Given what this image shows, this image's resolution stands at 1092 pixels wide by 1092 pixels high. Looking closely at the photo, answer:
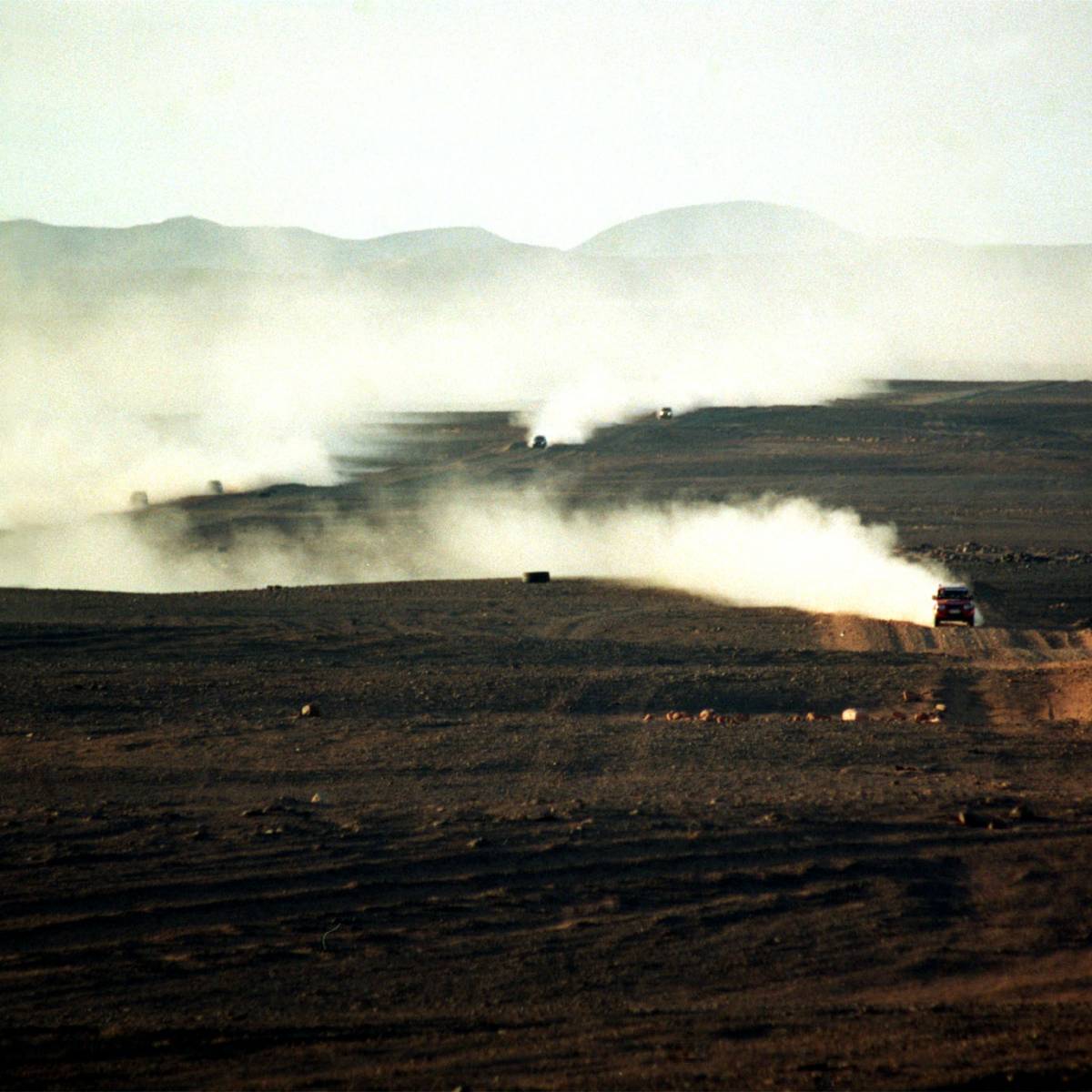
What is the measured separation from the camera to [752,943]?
1108cm

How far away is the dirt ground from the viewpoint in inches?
371

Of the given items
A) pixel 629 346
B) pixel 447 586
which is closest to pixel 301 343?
pixel 629 346

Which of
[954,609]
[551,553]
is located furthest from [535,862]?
[551,553]

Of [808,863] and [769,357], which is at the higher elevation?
[769,357]

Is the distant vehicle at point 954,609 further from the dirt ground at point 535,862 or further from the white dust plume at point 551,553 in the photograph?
the dirt ground at point 535,862

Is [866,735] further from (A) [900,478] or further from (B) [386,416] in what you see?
(B) [386,416]

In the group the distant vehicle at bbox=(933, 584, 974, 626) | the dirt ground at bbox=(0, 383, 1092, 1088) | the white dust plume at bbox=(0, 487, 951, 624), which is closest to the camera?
the dirt ground at bbox=(0, 383, 1092, 1088)

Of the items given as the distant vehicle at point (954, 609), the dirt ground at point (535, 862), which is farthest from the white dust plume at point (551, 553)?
the dirt ground at point (535, 862)

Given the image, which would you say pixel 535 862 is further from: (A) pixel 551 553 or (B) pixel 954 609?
(A) pixel 551 553

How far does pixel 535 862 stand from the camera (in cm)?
1248

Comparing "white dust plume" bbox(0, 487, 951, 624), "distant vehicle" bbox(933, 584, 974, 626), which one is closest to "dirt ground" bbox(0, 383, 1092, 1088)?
"distant vehicle" bbox(933, 584, 974, 626)

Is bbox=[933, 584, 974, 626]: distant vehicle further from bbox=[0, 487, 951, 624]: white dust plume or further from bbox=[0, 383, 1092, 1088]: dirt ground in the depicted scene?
bbox=[0, 383, 1092, 1088]: dirt ground

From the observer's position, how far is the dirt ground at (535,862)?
9414mm

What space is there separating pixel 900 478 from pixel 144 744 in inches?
1808
